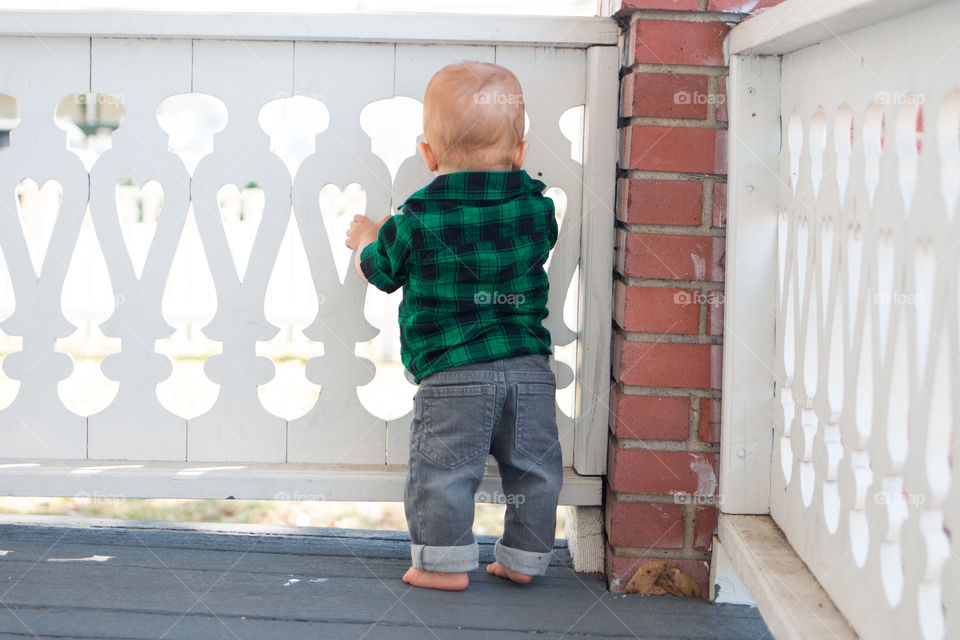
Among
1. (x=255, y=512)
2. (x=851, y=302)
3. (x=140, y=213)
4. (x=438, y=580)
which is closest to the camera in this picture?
(x=851, y=302)

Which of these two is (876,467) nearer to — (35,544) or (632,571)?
(632,571)

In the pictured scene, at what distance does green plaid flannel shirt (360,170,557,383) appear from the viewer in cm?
212

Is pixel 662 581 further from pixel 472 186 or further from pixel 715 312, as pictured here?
pixel 472 186

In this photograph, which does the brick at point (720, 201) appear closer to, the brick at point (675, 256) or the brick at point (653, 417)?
the brick at point (675, 256)

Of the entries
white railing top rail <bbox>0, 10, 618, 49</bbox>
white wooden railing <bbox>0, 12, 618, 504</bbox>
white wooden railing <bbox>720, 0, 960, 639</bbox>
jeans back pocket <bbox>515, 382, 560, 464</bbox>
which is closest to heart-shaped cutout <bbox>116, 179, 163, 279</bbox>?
white wooden railing <bbox>0, 12, 618, 504</bbox>

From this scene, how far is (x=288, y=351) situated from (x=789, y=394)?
532cm

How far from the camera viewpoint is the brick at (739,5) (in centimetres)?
215

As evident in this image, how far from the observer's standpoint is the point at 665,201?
7.25ft

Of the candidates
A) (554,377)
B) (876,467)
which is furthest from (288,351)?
(876,467)

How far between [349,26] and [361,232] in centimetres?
50

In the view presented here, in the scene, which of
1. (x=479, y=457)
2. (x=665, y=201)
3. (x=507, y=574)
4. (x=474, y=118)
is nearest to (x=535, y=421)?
(x=479, y=457)

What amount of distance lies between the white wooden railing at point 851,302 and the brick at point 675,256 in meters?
0.06

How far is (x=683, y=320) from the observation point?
87.6 inches

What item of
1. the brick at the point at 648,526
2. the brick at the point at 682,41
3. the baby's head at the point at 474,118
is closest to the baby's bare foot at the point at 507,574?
the brick at the point at 648,526
